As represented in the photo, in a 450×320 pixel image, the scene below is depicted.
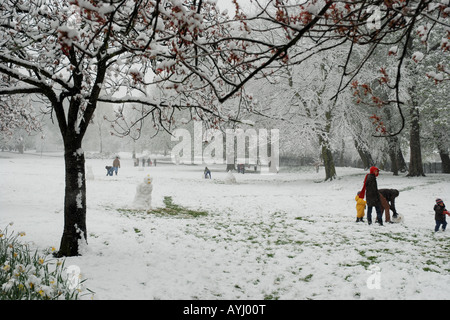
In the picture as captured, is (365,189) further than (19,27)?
Yes

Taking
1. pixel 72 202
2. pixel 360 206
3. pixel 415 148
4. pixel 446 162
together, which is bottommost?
pixel 360 206

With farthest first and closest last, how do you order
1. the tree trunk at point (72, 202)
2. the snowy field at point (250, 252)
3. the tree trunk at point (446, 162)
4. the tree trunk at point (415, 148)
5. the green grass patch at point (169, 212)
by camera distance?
the tree trunk at point (446, 162), the tree trunk at point (415, 148), the green grass patch at point (169, 212), the tree trunk at point (72, 202), the snowy field at point (250, 252)

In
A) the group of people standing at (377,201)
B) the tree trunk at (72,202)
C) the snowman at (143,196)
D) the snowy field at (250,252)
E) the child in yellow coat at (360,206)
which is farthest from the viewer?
the snowman at (143,196)

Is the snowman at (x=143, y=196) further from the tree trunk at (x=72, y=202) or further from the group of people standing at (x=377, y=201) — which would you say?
the group of people standing at (x=377, y=201)

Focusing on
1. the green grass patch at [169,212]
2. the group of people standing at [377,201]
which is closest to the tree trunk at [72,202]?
the green grass patch at [169,212]

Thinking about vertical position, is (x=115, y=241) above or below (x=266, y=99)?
below

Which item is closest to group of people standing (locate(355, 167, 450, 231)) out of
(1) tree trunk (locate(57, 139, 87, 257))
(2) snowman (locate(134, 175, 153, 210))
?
(2) snowman (locate(134, 175, 153, 210))

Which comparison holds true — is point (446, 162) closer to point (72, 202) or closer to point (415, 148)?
point (415, 148)

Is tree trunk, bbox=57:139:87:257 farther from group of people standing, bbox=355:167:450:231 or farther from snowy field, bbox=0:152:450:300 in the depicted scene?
group of people standing, bbox=355:167:450:231

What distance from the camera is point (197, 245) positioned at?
6.93 metres

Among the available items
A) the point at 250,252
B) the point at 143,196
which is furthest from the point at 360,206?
the point at 143,196

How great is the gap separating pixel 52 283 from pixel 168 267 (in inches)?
89.2

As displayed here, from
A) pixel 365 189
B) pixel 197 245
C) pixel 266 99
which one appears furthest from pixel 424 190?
pixel 197 245
